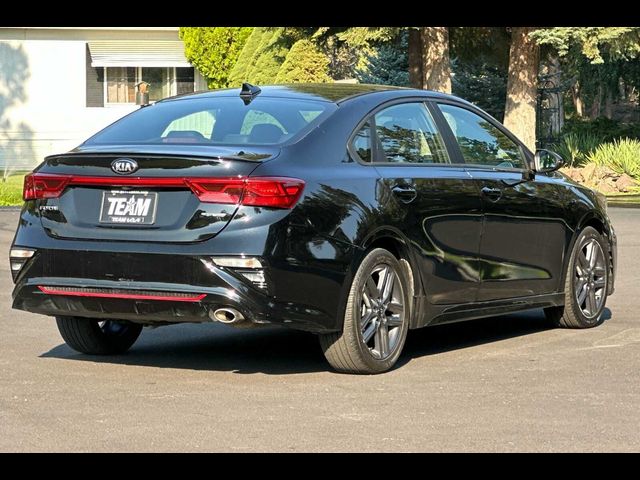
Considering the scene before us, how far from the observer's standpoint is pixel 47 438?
624cm

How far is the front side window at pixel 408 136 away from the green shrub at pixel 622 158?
21.4 meters

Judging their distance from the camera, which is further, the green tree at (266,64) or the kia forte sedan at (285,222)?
the green tree at (266,64)

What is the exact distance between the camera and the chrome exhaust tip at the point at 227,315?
24.5ft

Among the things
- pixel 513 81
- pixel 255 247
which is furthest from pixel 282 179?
pixel 513 81

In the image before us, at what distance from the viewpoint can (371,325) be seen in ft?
26.7

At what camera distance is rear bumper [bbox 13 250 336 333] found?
7469 millimetres

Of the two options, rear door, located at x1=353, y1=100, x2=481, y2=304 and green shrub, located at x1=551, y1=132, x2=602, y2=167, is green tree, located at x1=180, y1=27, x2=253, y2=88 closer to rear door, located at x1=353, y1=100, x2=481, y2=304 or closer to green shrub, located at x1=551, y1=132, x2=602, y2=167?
green shrub, located at x1=551, y1=132, x2=602, y2=167

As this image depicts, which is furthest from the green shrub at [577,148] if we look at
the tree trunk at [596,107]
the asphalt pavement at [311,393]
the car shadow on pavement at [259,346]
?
the tree trunk at [596,107]

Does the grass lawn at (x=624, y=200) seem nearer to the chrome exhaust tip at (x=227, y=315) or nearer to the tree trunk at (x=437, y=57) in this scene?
the tree trunk at (x=437, y=57)

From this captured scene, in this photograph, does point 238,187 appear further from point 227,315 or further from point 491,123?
point 491,123

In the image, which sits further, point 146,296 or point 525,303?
point 525,303

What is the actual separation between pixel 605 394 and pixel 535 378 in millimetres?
581
